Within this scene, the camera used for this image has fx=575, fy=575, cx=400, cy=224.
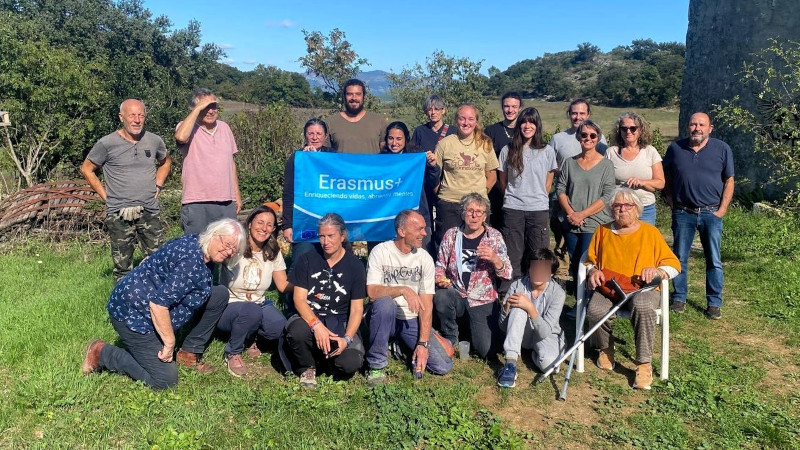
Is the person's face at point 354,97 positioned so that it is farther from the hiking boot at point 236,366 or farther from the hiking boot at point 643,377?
the hiking boot at point 643,377

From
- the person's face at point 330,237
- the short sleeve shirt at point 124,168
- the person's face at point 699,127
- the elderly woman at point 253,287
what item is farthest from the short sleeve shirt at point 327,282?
the person's face at point 699,127

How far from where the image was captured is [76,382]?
4.20 m

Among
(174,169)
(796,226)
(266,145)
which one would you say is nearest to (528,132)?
(796,226)

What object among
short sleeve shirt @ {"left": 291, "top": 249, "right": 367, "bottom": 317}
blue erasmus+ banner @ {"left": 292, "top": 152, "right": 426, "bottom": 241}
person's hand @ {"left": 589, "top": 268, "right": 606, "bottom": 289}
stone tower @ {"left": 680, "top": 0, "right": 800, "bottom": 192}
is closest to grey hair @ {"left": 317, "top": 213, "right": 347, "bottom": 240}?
short sleeve shirt @ {"left": 291, "top": 249, "right": 367, "bottom": 317}

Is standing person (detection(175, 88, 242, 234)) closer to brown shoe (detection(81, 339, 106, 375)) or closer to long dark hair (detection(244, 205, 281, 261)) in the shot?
long dark hair (detection(244, 205, 281, 261))

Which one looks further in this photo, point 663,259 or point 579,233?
point 579,233

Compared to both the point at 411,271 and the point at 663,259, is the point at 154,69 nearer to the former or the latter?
the point at 411,271

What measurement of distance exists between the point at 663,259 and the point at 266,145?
30.0 feet

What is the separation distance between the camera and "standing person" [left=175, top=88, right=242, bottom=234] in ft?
17.9

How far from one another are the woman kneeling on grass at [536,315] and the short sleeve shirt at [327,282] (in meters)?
1.25

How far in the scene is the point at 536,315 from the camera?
4.77 m

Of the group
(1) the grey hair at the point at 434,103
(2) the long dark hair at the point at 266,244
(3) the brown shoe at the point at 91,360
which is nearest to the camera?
(3) the brown shoe at the point at 91,360

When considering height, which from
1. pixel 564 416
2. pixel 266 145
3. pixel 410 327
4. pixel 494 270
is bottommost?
pixel 564 416

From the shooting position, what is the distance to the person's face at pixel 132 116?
5.46 meters
